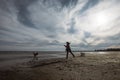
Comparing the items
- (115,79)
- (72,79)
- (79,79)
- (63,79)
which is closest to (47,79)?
(63,79)

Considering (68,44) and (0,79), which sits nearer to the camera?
(0,79)

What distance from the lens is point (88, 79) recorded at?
6.57 meters

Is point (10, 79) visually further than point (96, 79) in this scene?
Yes

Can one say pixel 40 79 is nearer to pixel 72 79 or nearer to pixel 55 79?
pixel 55 79

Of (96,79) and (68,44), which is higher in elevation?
(68,44)

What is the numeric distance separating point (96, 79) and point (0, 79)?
6118mm

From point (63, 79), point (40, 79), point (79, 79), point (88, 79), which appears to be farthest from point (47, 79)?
point (88, 79)

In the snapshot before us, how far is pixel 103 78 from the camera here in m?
6.65

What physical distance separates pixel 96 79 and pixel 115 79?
1.09 metres

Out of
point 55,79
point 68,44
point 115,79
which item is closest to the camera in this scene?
point 115,79

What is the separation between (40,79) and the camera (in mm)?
6820

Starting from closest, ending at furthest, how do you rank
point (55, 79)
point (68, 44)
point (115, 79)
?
point (115, 79), point (55, 79), point (68, 44)

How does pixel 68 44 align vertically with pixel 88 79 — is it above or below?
above

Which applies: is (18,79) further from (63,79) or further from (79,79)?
(79,79)
